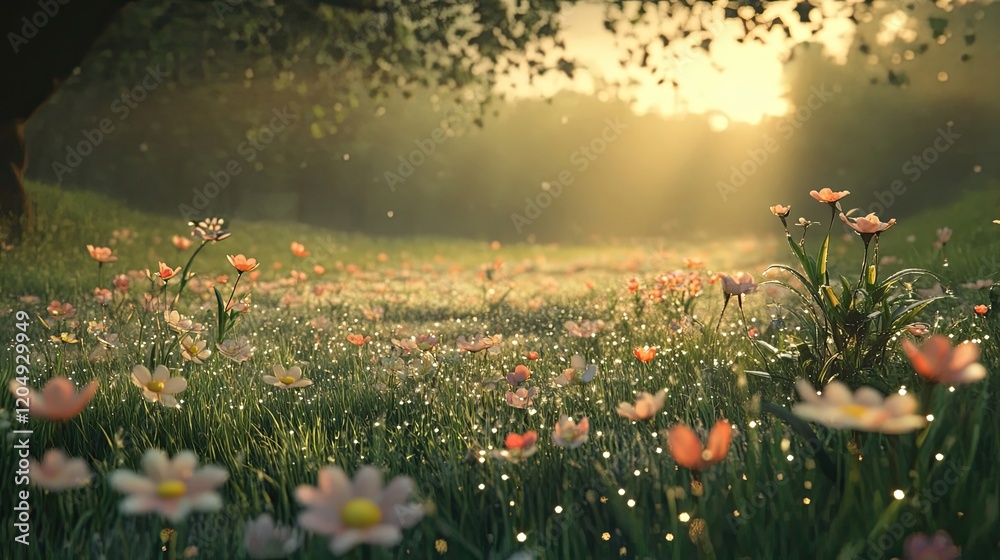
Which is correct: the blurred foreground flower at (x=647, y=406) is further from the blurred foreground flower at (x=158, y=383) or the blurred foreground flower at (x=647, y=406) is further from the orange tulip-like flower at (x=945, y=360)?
the blurred foreground flower at (x=158, y=383)

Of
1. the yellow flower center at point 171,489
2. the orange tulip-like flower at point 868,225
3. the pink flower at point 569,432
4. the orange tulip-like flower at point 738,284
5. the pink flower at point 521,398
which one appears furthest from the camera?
the orange tulip-like flower at point 738,284

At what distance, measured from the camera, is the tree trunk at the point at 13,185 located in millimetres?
10164

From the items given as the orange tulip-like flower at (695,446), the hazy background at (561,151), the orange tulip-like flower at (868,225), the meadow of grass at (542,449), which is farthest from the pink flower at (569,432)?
the hazy background at (561,151)

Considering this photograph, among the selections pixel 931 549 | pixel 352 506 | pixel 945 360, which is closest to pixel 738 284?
pixel 945 360

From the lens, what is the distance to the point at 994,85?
2273 centimetres

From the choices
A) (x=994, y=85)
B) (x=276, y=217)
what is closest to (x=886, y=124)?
(x=994, y=85)

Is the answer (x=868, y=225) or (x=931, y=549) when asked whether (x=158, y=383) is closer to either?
(x=931, y=549)

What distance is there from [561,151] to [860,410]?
3907 cm

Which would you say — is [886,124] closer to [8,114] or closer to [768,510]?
[8,114]

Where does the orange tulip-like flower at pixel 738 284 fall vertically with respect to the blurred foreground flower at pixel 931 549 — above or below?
above

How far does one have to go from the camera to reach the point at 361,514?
50.3 inches

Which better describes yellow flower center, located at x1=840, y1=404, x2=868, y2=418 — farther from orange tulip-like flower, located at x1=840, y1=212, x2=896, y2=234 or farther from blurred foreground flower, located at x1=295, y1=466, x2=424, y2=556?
orange tulip-like flower, located at x1=840, y1=212, x2=896, y2=234

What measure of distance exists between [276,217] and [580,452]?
33.2 m

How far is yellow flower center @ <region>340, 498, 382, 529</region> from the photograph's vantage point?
1.26 metres
